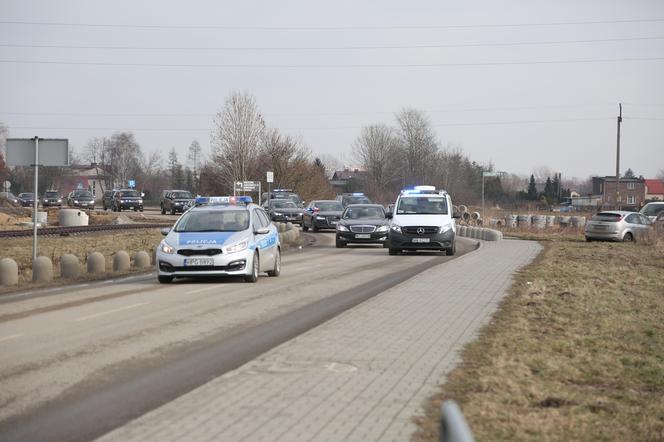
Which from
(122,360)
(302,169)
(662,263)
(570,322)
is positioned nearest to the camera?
(122,360)

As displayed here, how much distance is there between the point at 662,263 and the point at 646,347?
1715cm

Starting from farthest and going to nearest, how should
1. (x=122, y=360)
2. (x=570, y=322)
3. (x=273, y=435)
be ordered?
1. (x=570, y=322)
2. (x=122, y=360)
3. (x=273, y=435)

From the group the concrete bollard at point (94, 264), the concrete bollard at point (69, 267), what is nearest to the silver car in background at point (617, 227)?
the concrete bollard at point (94, 264)

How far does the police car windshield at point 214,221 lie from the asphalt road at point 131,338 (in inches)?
43.1

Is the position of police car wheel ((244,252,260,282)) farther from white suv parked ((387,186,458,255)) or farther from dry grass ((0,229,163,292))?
white suv parked ((387,186,458,255))

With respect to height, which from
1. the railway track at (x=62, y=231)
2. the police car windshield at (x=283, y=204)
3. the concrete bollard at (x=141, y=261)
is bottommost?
the railway track at (x=62, y=231)

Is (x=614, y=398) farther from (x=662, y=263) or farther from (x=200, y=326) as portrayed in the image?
(x=662, y=263)

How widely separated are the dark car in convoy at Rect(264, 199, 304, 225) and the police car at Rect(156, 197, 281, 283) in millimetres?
31097

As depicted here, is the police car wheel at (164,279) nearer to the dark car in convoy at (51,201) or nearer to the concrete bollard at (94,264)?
the concrete bollard at (94,264)

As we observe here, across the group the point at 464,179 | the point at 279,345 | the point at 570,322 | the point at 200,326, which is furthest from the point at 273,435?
the point at 464,179

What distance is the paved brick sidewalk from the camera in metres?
5.93

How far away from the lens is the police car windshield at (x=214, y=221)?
60.2 ft

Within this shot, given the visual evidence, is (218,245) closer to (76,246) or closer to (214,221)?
(214,221)

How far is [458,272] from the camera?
2053 centimetres
